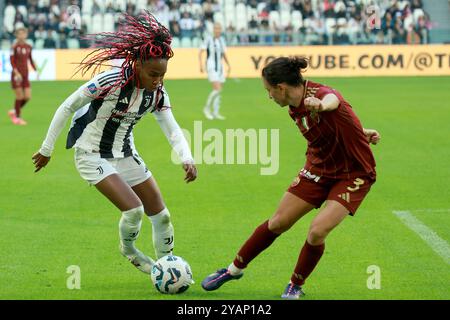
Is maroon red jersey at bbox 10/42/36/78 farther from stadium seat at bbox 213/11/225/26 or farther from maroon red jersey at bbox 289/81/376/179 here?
stadium seat at bbox 213/11/225/26

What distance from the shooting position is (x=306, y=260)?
747 centimetres

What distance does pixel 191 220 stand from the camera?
1113 cm

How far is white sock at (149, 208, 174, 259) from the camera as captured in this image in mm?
8211

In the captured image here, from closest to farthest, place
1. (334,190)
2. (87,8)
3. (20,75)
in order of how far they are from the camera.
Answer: (334,190) → (20,75) → (87,8)

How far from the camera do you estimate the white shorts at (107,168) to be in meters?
7.91

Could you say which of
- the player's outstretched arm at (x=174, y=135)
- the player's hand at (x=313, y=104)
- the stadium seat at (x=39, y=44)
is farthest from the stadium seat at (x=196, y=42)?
the player's hand at (x=313, y=104)

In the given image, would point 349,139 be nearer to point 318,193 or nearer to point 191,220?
point 318,193

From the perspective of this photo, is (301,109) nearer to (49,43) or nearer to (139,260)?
(139,260)

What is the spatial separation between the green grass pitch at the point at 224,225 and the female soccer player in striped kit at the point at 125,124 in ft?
2.05

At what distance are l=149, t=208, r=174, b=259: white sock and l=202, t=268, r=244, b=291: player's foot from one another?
2.27 feet

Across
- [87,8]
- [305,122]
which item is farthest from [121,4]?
[305,122]

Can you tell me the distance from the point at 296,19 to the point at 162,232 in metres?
33.4

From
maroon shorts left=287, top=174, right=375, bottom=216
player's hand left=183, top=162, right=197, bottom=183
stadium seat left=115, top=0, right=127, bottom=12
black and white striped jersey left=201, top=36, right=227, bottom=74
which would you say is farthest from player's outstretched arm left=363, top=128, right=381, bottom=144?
stadium seat left=115, top=0, right=127, bottom=12

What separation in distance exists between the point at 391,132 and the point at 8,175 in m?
8.55
